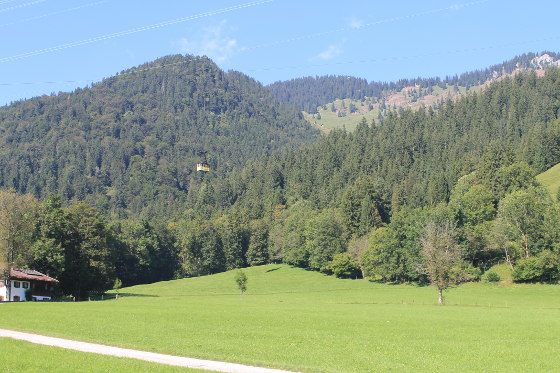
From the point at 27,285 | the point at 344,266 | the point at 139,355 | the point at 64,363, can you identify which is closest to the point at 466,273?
the point at 344,266

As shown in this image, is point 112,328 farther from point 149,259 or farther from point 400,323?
point 149,259

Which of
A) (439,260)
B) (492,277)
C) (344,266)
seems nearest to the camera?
(439,260)

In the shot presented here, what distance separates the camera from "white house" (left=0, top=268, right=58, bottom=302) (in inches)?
3049

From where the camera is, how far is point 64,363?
21.7m

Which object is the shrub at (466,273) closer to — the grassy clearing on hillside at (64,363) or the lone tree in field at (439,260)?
the lone tree in field at (439,260)

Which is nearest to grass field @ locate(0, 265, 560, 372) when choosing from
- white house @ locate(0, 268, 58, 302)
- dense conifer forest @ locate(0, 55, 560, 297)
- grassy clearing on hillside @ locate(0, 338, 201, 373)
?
grassy clearing on hillside @ locate(0, 338, 201, 373)

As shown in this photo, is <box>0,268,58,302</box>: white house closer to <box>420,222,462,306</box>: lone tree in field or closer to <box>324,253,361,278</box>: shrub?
<box>420,222,462,306</box>: lone tree in field

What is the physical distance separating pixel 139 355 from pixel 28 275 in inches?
2414

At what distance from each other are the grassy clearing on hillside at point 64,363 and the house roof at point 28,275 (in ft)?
186

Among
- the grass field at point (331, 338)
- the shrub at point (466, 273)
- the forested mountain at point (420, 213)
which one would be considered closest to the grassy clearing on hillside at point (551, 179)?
the forested mountain at point (420, 213)

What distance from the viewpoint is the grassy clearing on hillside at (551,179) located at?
5129 inches

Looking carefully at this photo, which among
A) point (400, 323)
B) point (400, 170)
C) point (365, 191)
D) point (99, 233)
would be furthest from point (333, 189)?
point (400, 323)

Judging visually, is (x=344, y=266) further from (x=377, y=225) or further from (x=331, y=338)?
(x=331, y=338)

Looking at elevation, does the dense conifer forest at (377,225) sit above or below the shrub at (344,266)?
above
